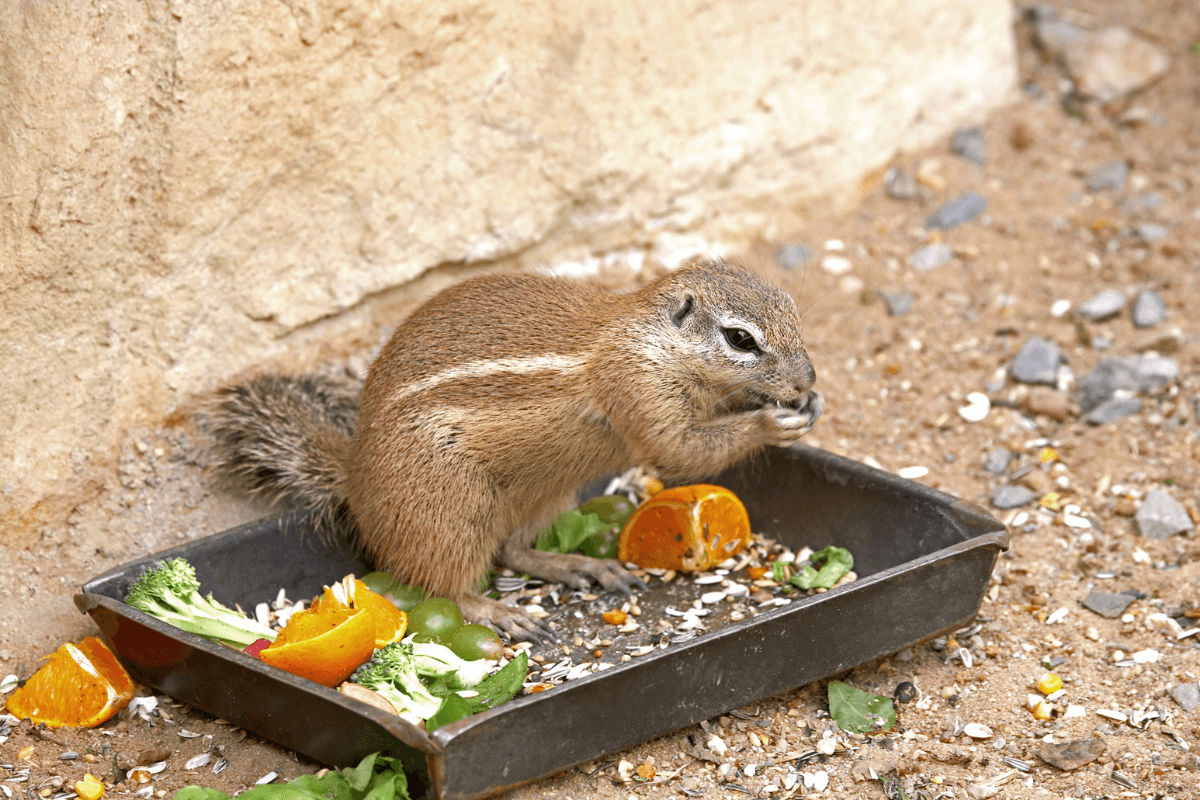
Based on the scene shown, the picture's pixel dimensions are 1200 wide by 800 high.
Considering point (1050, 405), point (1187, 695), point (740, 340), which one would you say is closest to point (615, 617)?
point (740, 340)

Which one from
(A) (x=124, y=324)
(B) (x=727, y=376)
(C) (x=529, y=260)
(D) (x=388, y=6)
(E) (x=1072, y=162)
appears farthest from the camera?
(E) (x=1072, y=162)

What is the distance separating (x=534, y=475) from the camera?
3.77 metres

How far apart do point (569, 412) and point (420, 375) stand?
0.48 m

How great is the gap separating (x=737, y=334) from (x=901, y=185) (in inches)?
112

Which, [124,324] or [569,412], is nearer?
[569,412]

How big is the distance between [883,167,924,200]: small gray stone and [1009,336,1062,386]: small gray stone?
48.2 inches

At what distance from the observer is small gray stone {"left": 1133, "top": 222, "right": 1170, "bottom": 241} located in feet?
18.6

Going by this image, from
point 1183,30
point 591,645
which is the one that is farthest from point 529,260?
point 1183,30

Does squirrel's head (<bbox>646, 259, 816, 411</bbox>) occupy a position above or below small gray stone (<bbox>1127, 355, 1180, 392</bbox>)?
above

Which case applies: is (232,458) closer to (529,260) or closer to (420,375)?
(420,375)

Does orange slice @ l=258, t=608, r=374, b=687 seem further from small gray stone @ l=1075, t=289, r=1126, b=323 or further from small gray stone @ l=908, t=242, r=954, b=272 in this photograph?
small gray stone @ l=1075, t=289, r=1126, b=323

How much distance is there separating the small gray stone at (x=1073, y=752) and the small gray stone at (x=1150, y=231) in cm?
324

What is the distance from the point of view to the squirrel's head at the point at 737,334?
360 centimetres

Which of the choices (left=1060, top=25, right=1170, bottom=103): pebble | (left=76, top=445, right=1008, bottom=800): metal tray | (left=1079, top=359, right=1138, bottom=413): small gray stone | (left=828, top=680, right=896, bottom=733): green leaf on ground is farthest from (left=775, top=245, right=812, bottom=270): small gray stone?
(left=828, top=680, right=896, bottom=733): green leaf on ground
